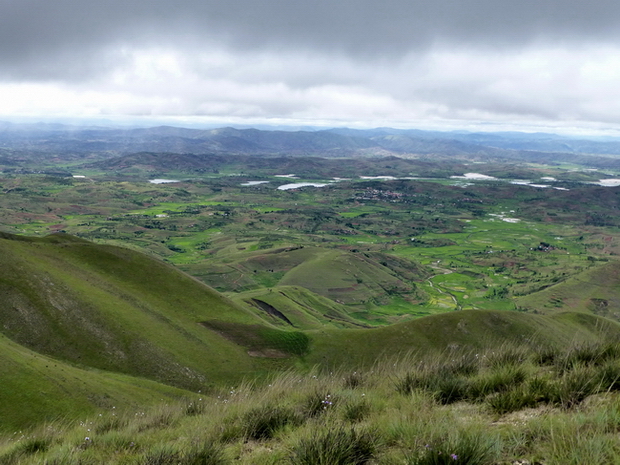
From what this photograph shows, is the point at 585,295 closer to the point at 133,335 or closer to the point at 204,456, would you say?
the point at 133,335

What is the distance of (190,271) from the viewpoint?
497 feet

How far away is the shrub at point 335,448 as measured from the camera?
20.9 ft

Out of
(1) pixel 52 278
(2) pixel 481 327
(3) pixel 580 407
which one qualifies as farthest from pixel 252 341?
(3) pixel 580 407

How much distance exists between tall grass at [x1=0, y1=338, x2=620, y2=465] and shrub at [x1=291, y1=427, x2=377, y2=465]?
0.02 metres

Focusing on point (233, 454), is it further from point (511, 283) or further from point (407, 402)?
point (511, 283)

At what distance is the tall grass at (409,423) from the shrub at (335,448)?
2cm

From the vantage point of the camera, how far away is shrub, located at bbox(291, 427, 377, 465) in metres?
6.38

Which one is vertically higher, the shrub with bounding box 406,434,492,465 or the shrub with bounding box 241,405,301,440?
the shrub with bounding box 406,434,492,465

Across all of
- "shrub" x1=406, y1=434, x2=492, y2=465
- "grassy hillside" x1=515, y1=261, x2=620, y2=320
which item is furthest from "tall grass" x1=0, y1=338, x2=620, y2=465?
"grassy hillside" x1=515, y1=261, x2=620, y2=320

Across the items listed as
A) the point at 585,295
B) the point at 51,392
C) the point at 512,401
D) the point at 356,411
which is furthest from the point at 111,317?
the point at 585,295

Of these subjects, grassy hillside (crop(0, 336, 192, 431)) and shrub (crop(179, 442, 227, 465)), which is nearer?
shrub (crop(179, 442, 227, 465))

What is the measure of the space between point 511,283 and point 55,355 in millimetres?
171984

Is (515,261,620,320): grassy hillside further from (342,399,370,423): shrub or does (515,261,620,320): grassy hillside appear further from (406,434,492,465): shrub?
(406,434,492,465): shrub

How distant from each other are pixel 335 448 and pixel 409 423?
158cm
